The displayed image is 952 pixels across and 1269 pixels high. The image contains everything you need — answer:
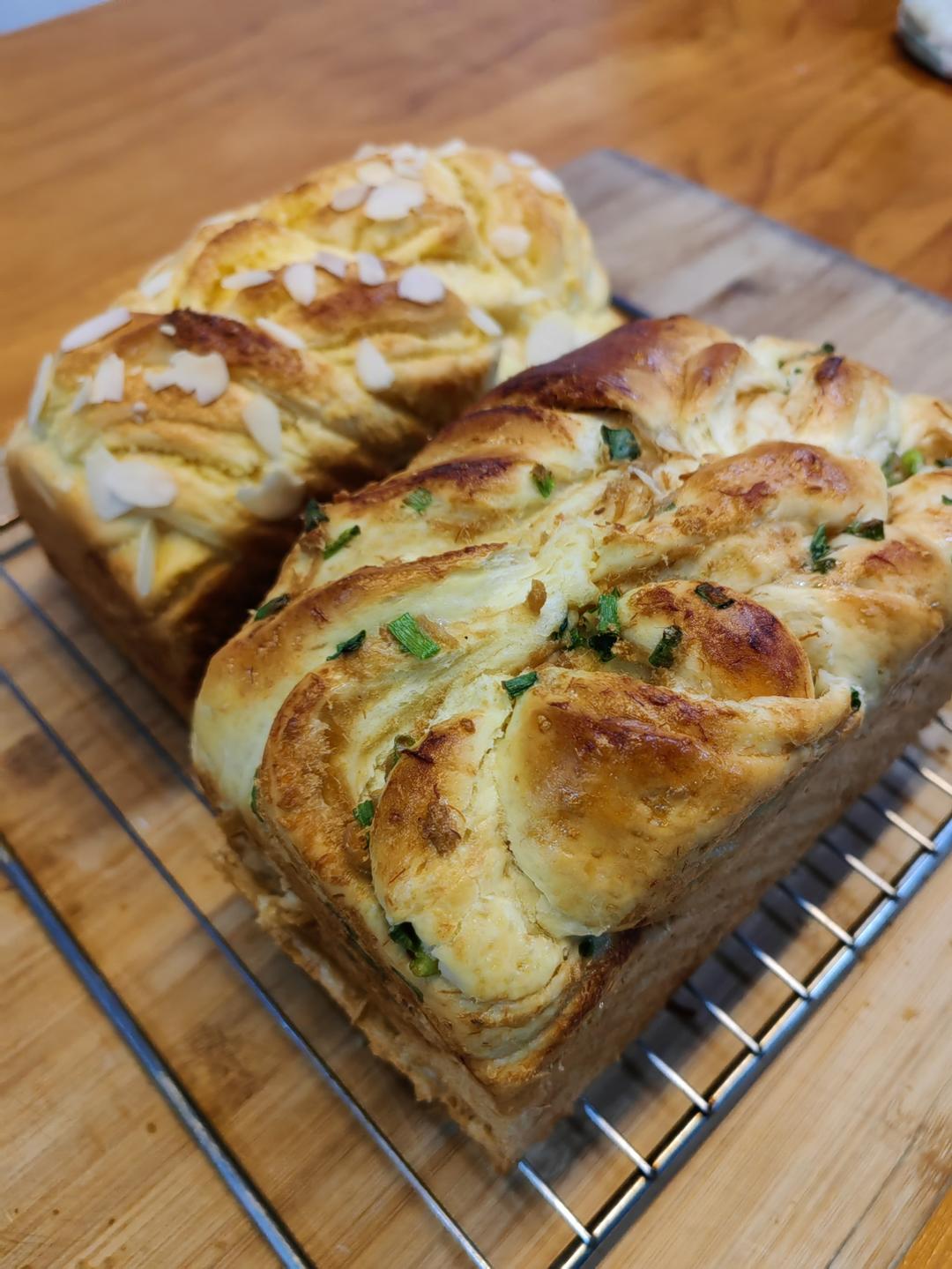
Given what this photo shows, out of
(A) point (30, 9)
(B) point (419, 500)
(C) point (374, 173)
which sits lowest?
(B) point (419, 500)

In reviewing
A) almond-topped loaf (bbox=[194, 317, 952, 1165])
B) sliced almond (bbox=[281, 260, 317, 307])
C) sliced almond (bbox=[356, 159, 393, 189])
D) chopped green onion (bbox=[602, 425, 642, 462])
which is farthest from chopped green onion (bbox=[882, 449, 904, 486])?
sliced almond (bbox=[356, 159, 393, 189])

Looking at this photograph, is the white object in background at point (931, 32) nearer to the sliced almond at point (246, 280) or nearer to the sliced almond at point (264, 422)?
the sliced almond at point (246, 280)

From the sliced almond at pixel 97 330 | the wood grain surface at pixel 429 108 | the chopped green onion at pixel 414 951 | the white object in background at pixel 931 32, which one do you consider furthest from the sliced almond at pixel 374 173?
the white object in background at pixel 931 32

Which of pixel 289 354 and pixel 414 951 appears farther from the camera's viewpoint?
pixel 289 354

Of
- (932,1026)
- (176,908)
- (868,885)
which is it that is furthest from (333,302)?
(932,1026)

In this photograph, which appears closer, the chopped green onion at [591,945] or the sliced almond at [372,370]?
the chopped green onion at [591,945]

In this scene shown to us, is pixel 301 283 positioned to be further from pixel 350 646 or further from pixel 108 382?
pixel 350 646

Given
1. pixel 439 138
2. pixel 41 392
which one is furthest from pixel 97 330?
pixel 439 138
